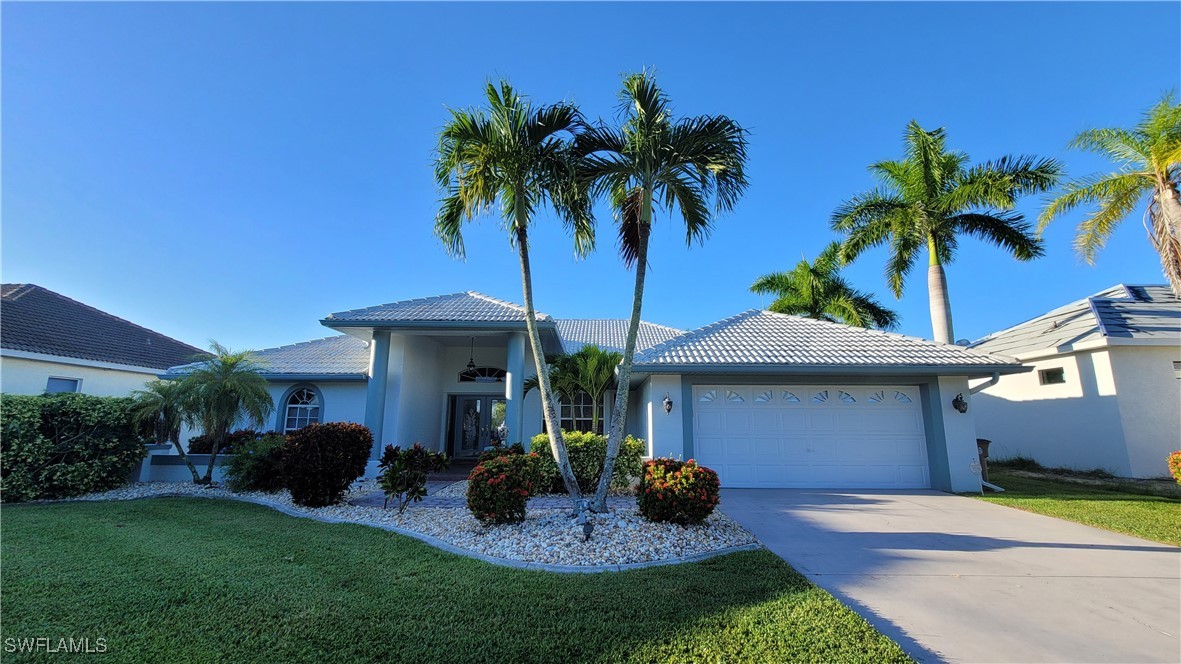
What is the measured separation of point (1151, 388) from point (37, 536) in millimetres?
23281

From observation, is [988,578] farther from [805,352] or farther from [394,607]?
[805,352]

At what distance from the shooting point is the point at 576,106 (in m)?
6.83

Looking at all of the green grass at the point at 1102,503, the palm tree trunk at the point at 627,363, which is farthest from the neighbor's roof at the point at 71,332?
the green grass at the point at 1102,503

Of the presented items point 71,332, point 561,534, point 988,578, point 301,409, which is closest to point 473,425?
point 301,409

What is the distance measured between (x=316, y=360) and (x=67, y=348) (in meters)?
8.51

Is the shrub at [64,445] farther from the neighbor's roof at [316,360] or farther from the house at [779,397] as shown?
the house at [779,397]

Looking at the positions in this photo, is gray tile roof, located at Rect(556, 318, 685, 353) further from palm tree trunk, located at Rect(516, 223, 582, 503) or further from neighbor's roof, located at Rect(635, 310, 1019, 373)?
palm tree trunk, located at Rect(516, 223, 582, 503)

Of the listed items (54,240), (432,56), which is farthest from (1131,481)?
(54,240)

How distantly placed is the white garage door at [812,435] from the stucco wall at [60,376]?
16.0 meters

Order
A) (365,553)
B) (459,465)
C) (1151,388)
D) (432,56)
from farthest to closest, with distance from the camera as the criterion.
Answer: (459,465)
(1151,388)
(432,56)
(365,553)

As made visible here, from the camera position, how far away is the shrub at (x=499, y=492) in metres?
6.59

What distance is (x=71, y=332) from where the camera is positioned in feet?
52.3

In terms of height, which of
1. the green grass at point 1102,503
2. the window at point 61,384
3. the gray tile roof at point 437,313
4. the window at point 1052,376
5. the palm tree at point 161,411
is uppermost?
the gray tile roof at point 437,313

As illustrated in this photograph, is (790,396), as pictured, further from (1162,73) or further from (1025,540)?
(1162,73)
